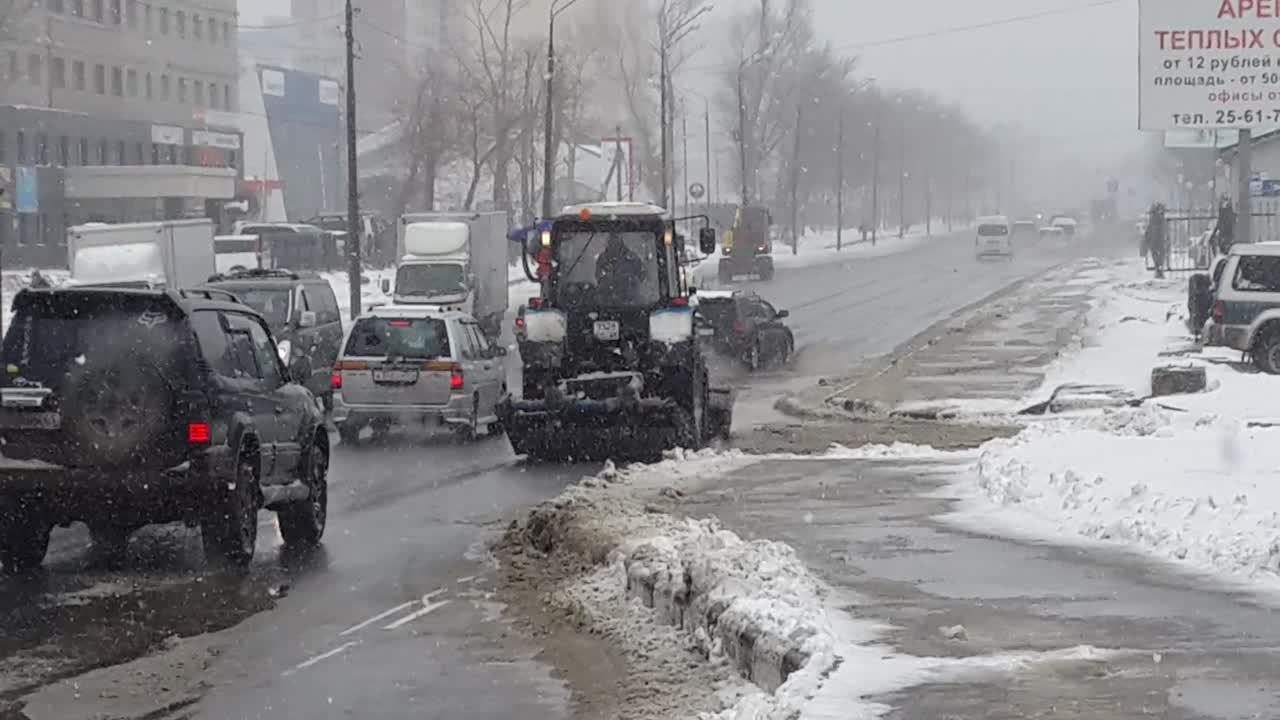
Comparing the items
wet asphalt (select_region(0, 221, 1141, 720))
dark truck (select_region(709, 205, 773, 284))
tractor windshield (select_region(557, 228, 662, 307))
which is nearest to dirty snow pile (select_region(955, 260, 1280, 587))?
wet asphalt (select_region(0, 221, 1141, 720))

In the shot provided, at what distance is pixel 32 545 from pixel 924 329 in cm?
3523

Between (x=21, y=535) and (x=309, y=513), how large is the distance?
94.9 inches

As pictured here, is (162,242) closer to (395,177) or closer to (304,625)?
(304,625)

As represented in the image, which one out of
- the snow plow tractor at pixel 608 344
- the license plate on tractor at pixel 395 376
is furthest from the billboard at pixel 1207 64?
the license plate on tractor at pixel 395 376

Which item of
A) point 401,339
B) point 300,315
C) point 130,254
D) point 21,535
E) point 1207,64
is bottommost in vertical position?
point 21,535

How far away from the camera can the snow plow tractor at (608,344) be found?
21.2 meters

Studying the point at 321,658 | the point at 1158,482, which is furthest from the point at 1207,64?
the point at 321,658

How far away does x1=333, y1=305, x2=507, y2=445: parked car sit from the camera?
24125 millimetres

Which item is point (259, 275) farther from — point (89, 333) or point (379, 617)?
point (379, 617)

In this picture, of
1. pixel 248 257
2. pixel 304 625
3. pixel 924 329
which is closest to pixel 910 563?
pixel 304 625

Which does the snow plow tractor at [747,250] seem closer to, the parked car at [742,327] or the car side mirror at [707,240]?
the parked car at [742,327]

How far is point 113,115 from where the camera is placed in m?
94.2

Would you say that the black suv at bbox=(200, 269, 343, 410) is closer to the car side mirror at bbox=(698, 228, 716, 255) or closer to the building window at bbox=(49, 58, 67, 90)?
the car side mirror at bbox=(698, 228, 716, 255)

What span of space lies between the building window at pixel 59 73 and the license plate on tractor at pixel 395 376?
69.5m
